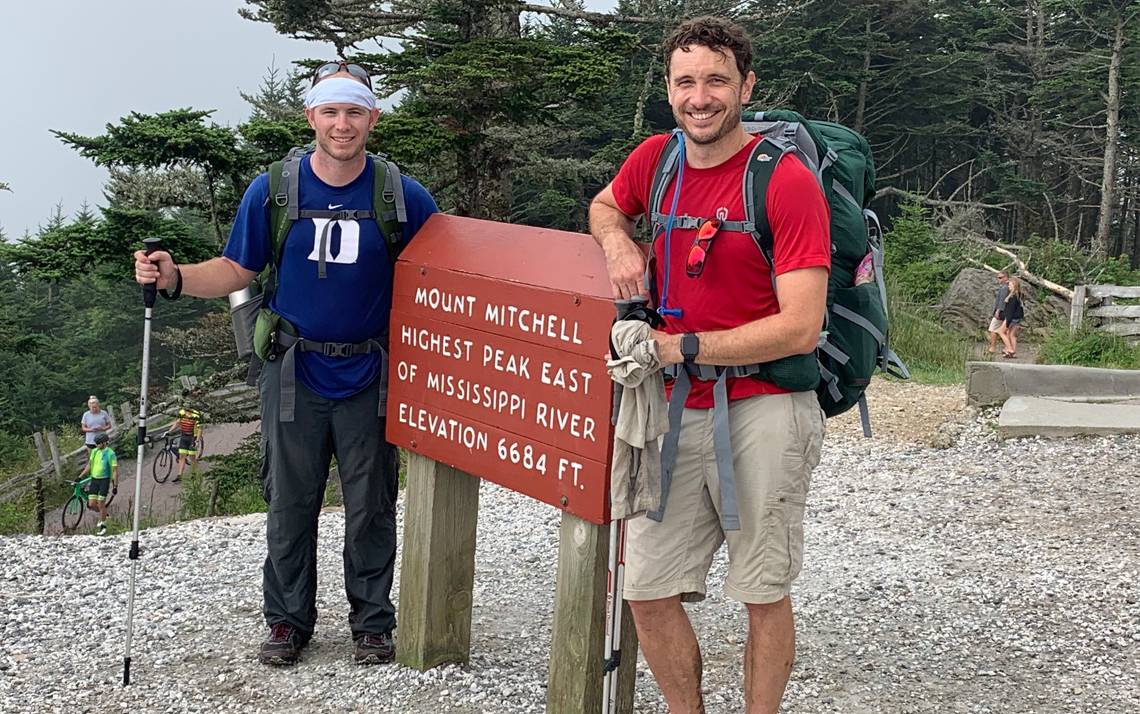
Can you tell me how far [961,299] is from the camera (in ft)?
67.2

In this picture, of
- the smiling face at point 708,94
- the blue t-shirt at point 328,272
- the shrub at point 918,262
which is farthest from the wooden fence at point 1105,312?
the smiling face at point 708,94

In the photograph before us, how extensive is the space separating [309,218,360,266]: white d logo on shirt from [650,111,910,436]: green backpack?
4.27 feet

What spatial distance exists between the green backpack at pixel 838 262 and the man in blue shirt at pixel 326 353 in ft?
4.35

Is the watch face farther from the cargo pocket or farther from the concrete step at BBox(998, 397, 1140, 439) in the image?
the concrete step at BBox(998, 397, 1140, 439)

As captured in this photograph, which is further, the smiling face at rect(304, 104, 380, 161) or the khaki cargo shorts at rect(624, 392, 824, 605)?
the smiling face at rect(304, 104, 380, 161)

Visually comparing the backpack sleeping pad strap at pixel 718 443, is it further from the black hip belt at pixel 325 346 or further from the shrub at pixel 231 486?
the shrub at pixel 231 486

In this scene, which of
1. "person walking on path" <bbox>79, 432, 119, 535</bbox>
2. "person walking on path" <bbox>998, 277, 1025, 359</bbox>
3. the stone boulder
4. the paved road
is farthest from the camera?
the paved road

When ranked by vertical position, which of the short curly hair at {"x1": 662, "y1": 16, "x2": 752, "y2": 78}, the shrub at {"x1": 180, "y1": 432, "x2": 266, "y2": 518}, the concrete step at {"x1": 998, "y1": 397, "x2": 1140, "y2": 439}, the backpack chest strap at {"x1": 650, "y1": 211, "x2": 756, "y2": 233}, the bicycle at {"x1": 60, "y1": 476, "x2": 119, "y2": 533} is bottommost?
the bicycle at {"x1": 60, "y1": 476, "x2": 119, "y2": 533}

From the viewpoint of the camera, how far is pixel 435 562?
159 inches

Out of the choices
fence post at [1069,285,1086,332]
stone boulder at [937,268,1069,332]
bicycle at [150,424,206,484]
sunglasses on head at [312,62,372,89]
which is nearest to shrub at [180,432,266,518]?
sunglasses on head at [312,62,372,89]

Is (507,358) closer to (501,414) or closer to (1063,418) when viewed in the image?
(501,414)

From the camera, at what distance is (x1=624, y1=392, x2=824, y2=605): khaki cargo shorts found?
9.35 ft

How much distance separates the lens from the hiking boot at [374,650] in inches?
163

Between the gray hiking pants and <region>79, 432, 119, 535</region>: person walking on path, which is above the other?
the gray hiking pants
